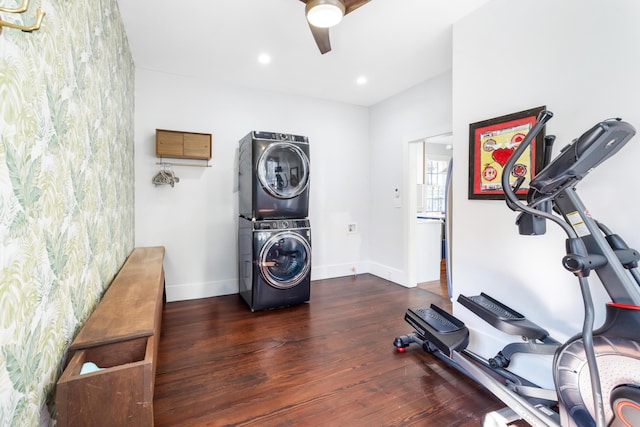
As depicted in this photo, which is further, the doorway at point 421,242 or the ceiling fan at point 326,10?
the doorway at point 421,242

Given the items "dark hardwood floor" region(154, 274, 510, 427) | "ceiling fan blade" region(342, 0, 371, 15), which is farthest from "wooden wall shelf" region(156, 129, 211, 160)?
"ceiling fan blade" region(342, 0, 371, 15)

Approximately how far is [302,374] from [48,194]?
175 centimetres

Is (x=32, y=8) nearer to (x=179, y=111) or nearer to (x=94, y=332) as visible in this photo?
(x=94, y=332)

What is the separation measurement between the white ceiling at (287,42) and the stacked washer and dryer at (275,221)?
32.1 inches

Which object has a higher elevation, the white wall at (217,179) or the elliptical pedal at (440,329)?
the white wall at (217,179)

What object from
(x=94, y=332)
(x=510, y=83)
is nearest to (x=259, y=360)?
(x=94, y=332)

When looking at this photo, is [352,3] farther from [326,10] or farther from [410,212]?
[410,212]

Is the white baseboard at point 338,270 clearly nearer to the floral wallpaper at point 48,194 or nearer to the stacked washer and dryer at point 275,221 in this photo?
the stacked washer and dryer at point 275,221

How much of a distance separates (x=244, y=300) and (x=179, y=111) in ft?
7.70

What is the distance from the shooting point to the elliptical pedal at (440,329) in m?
1.93

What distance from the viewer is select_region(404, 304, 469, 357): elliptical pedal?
1.93 m

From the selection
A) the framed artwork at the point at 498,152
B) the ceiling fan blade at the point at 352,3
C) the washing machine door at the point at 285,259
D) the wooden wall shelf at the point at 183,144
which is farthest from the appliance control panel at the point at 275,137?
the framed artwork at the point at 498,152

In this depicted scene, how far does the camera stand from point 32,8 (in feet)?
2.76

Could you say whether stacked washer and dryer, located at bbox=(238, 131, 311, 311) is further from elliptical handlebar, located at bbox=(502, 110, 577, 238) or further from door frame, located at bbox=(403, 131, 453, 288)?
elliptical handlebar, located at bbox=(502, 110, 577, 238)
